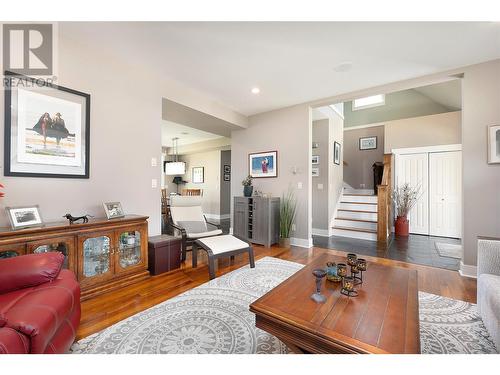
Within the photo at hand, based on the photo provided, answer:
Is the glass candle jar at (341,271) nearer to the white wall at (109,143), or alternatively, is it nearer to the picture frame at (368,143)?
the white wall at (109,143)

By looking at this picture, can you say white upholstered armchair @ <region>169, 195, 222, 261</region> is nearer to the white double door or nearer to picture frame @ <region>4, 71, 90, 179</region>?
picture frame @ <region>4, 71, 90, 179</region>

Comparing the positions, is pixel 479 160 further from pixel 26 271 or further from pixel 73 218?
pixel 73 218

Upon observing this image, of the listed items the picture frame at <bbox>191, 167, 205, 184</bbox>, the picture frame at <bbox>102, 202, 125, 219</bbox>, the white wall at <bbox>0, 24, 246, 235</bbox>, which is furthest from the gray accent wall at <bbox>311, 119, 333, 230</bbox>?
the picture frame at <bbox>191, 167, 205, 184</bbox>

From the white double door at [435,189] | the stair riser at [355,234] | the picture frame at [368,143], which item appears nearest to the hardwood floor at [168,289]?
the stair riser at [355,234]

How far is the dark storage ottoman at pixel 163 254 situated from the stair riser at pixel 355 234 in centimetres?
367

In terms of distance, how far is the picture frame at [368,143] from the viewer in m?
6.21

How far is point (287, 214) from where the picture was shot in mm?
4215

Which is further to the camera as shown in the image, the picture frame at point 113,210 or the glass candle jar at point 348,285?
the picture frame at point 113,210

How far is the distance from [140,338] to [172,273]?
1250 mm

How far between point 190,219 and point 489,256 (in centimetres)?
344

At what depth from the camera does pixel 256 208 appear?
417cm

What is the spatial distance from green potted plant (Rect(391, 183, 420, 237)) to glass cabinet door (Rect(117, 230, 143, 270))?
5283 millimetres

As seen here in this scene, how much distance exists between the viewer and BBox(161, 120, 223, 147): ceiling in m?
5.82
